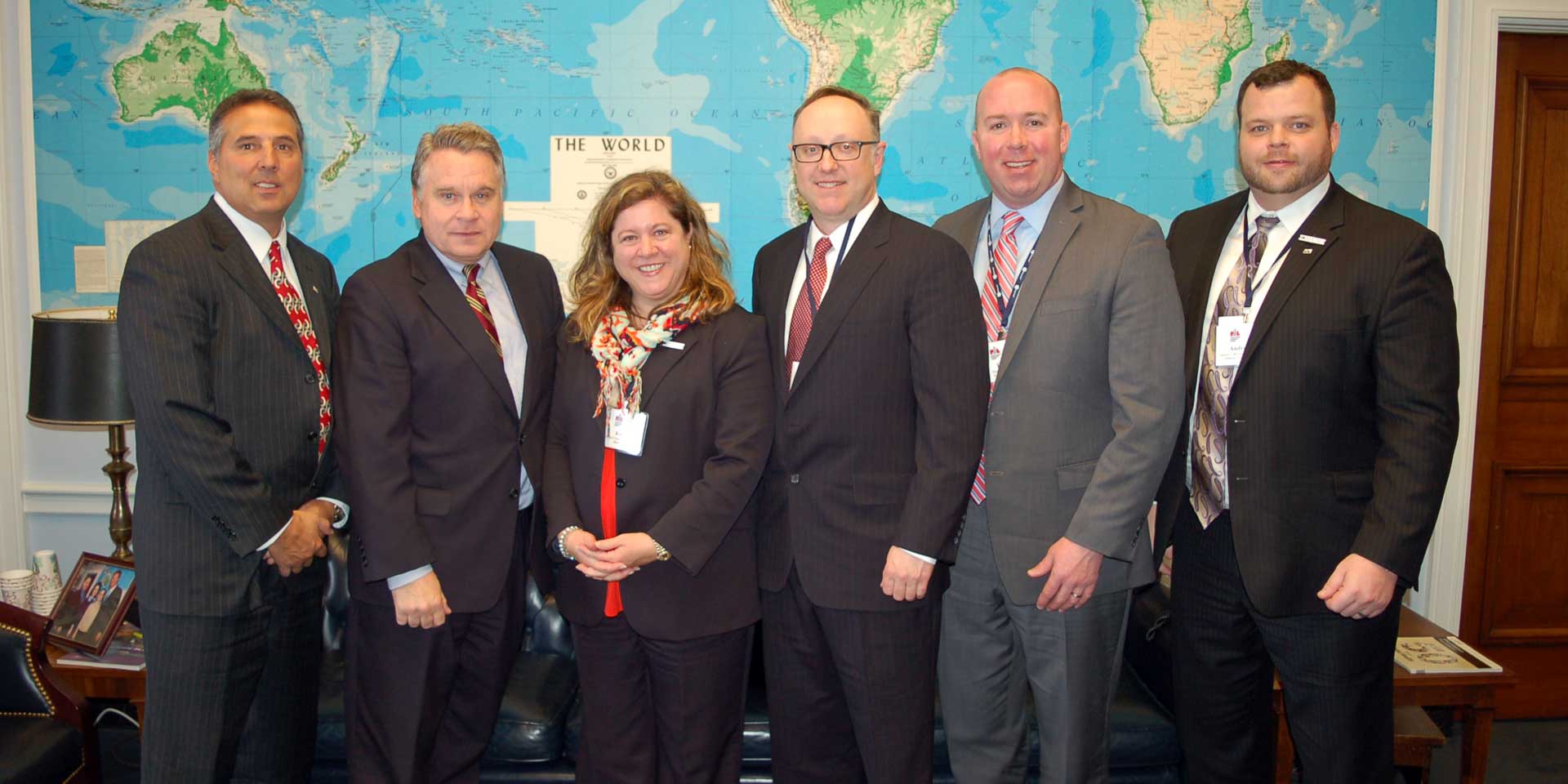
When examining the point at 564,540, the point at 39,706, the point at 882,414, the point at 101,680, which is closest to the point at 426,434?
the point at 564,540

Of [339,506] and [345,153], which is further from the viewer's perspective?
[345,153]

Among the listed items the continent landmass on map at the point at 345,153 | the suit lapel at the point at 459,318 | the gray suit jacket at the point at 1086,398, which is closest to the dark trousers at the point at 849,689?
the gray suit jacket at the point at 1086,398

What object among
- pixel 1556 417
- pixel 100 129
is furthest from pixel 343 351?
pixel 1556 417

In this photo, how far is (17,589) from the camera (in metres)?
3.19

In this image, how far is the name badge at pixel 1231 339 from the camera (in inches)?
82.3

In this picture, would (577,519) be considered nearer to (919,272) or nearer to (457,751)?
(457,751)

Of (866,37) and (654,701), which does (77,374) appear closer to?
(654,701)

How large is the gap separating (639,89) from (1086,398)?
2124 millimetres

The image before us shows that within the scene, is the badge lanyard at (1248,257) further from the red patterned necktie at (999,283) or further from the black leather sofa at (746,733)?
the black leather sofa at (746,733)

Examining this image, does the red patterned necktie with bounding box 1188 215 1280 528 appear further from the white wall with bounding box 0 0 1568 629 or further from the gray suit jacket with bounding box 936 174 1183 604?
the white wall with bounding box 0 0 1568 629

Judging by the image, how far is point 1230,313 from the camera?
7.02 ft

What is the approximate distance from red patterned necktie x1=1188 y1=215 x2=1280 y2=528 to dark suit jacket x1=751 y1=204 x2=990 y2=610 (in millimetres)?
548

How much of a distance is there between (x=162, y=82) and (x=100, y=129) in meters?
0.30

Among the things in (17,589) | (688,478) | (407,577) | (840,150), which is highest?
(840,150)
